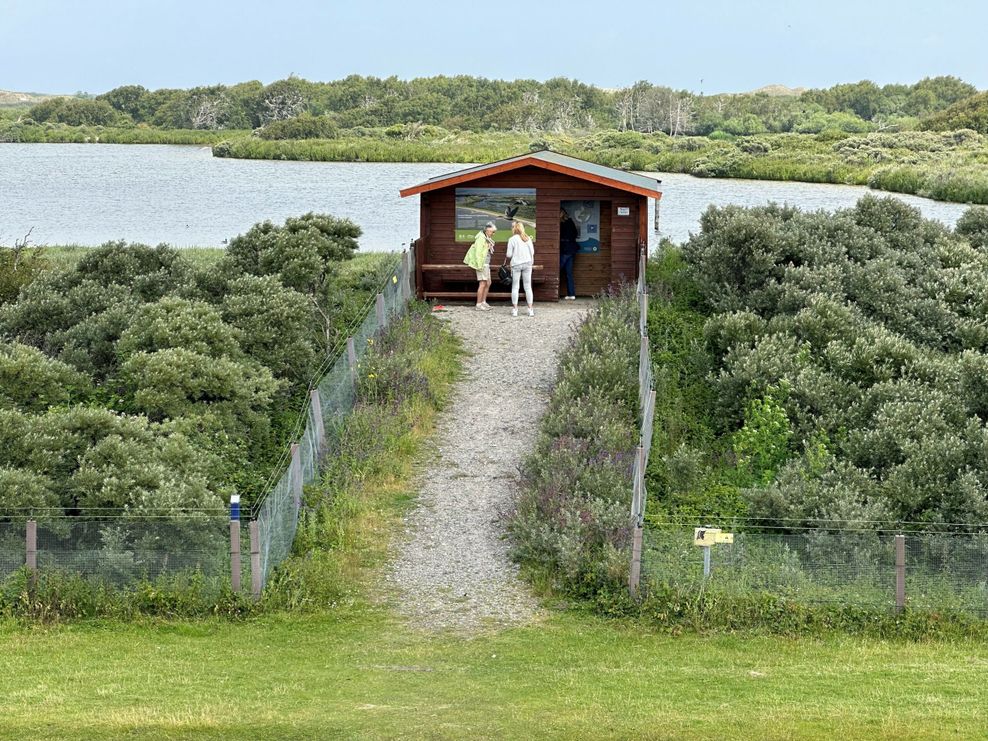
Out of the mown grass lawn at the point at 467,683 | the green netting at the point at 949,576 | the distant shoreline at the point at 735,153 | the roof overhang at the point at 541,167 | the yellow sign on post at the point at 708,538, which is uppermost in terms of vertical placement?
the distant shoreline at the point at 735,153

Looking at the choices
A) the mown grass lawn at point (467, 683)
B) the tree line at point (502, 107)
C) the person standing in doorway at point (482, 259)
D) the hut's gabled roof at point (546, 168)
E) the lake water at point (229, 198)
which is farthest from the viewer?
the tree line at point (502, 107)

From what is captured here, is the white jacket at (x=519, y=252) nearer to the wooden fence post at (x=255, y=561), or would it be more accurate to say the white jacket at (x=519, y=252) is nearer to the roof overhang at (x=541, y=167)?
the roof overhang at (x=541, y=167)

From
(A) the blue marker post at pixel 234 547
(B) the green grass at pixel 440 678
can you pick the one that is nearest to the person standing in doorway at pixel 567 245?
(B) the green grass at pixel 440 678

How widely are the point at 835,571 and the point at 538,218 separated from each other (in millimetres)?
15296

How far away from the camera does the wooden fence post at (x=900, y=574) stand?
14742 millimetres

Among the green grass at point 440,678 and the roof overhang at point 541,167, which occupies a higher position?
the roof overhang at point 541,167

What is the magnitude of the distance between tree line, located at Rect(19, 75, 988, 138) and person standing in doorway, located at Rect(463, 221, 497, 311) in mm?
89527

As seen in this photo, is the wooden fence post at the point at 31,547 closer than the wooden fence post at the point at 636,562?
Yes

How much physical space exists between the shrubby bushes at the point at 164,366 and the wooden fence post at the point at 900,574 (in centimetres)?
783

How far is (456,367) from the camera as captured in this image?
23.9 metres

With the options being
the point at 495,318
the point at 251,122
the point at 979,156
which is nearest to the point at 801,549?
the point at 495,318

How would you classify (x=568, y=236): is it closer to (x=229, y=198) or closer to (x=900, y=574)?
(x=900, y=574)

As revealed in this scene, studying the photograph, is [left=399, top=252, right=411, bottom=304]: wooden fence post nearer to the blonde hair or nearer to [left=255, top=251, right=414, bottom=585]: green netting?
[left=255, top=251, right=414, bottom=585]: green netting

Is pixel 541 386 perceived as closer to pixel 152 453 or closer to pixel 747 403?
pixel 747 403
